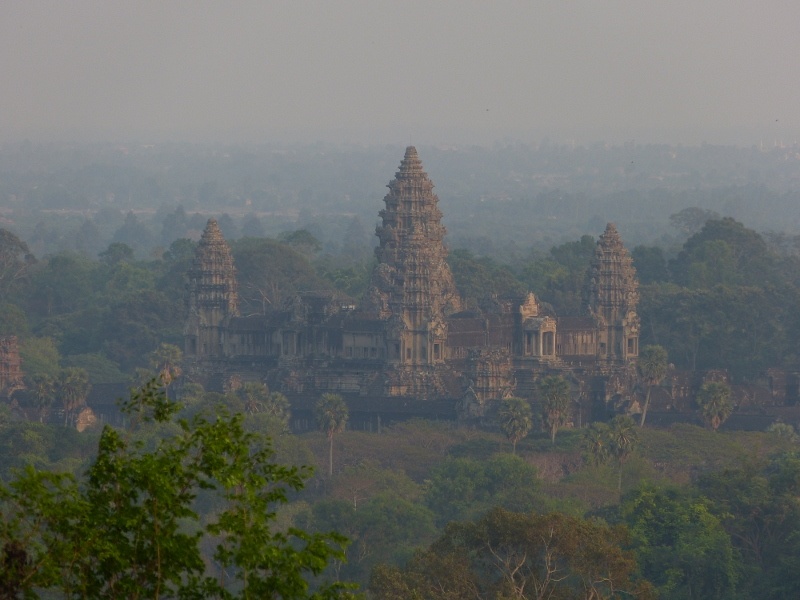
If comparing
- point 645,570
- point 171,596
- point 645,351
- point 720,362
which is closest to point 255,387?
point 645,351

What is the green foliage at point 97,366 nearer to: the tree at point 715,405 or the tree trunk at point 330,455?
the tree trunk at point 330,455

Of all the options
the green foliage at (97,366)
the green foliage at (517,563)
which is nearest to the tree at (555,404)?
the green foliage at (97,366)

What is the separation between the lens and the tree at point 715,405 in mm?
82756

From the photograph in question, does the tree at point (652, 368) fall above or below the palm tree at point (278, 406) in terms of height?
above

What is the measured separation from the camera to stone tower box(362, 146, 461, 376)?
90.4 meters

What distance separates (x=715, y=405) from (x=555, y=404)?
551 cm

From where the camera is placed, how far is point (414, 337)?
9044cm

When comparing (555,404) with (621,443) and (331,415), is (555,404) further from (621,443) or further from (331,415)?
(331,415)

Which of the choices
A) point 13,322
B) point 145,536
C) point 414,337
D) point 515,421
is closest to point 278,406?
point 414,337

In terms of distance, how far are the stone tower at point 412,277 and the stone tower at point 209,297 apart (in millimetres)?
5632

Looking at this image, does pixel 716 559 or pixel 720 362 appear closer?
pixel 716 559

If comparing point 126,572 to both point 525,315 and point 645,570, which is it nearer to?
point 645,570

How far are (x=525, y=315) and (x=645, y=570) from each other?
120 feet

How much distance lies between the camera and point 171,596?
2895 centimetres
